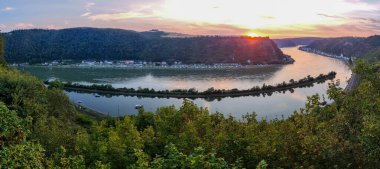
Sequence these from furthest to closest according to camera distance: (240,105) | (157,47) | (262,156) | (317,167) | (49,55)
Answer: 1. (157,47)
2. (49,55)
3. (240,105)
4. (262,156)
5. (317,167)

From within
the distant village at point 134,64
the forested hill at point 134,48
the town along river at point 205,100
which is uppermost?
the forested hill at point 134,48

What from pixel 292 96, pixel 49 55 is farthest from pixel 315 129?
pixel 49 55

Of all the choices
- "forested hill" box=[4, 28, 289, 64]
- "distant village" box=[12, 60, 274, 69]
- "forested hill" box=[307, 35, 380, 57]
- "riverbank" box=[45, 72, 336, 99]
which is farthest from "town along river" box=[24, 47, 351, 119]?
"forested hill" box=[307, 35, 380, 57]

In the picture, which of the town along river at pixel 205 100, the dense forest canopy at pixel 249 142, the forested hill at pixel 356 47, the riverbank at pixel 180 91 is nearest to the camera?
the dense forest canopy at pixel 249 142

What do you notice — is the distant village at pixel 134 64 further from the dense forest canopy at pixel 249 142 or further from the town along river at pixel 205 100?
the dense forest canopy at pixel 249 142

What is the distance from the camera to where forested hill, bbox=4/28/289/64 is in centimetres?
13012

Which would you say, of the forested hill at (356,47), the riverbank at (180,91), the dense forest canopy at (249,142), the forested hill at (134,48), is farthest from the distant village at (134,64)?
the dense forest canopy at (249,142)

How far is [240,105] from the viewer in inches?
2192

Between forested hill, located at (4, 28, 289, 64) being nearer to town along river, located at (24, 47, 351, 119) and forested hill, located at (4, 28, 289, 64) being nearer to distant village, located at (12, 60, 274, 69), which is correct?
distant village, located at (12, 60, 274, 69)

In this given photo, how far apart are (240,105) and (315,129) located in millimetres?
47955

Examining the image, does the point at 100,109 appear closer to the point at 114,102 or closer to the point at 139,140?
the point at 114,102

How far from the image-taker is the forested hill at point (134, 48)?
5123 inches

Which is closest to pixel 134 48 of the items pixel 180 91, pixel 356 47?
pixel 180 91

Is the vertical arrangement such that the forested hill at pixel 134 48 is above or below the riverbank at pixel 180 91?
above
